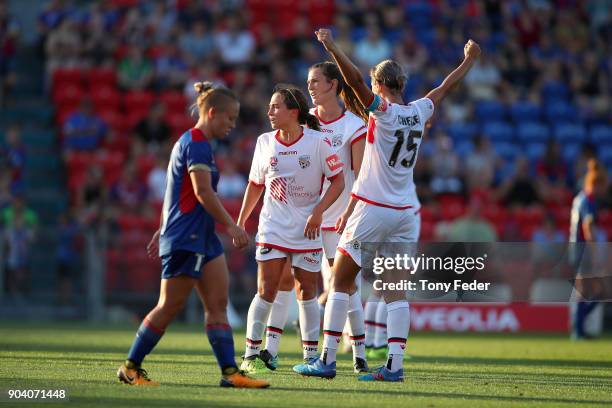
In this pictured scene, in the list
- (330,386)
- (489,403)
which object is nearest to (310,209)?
(330,386)

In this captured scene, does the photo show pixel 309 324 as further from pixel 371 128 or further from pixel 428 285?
pixel 371 128

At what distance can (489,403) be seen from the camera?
7723 millimetres

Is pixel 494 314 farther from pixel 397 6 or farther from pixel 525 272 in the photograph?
pixel 397 6

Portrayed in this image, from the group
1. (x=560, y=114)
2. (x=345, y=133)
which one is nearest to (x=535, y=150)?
(x=560, y=114)

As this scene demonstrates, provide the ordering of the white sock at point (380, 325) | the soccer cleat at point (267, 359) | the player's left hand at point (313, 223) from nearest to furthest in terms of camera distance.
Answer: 1. the player's left hand at point (313, 223)
2. the soccer cleat at point (267, 359)
3. the white sock at point (380, 325)

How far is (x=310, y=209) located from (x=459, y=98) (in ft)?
48.3

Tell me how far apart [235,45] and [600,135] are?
7.73 meters

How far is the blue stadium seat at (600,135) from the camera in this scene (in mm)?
23297

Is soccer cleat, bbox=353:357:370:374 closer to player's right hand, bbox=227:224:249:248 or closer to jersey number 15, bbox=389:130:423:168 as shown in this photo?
jersey number 15, bbox=389:130:423:168

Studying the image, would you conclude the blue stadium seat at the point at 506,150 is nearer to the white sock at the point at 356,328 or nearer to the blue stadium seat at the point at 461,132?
the blue stadium seat at the point at 461,132

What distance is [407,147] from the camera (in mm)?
9023

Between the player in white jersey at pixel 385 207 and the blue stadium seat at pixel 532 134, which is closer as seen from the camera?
the player in white jersey at pixel 385 207

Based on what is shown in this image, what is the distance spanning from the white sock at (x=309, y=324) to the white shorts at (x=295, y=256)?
328 mm

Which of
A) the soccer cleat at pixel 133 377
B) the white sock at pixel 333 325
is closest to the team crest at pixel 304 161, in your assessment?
the white sock at pixel 333 325
